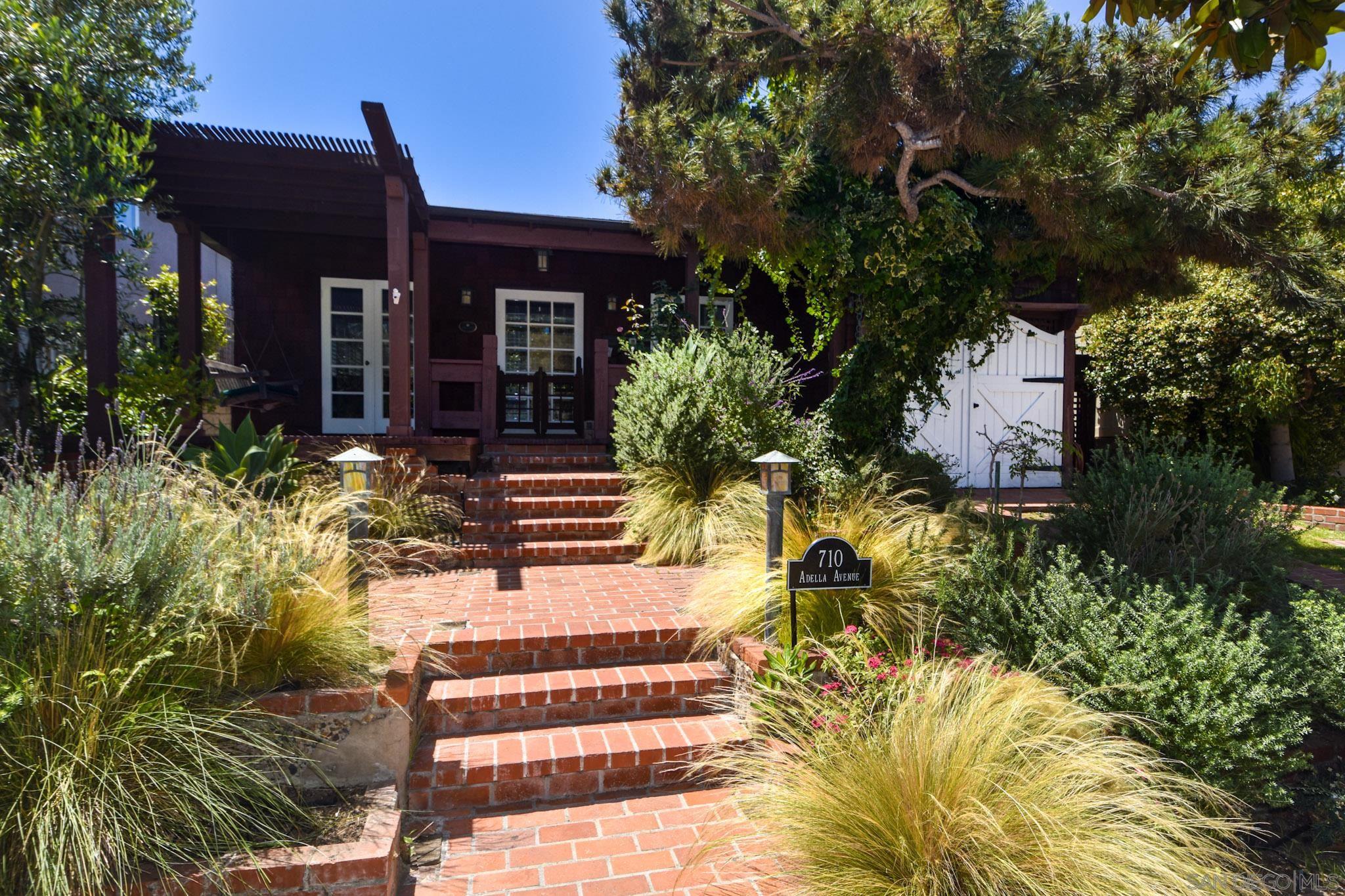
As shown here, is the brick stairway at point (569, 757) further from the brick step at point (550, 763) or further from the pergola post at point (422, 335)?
the pergola post at point (422, 335)

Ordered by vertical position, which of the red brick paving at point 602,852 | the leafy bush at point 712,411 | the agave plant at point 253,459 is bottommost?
the red brick paving at point 602,852

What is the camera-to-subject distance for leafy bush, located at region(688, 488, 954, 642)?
344 centimetres

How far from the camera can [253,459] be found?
4895mm

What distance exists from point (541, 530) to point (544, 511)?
32 cm

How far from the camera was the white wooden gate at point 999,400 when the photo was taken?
9.41 metres

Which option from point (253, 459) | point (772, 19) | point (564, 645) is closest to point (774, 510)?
point (564, 645)

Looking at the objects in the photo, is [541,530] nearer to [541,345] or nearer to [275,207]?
[541,345]

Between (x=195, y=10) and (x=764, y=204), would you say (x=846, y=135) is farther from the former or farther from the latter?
(x=195, y=10)

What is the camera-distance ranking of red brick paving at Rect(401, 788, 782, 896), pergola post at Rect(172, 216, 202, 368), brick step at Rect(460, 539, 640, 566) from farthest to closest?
pergola post at Rect(172, 216, 202, 368) < brick step at Rect(460, 539, 640, 566) < red brick paving at Rect(401, 788, 782, 896)

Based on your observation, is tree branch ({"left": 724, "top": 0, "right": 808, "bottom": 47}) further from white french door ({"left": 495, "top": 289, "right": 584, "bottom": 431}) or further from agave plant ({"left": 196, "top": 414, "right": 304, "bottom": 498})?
white french door ({"left": 495, "top": 289, "right": 584, "bottom": 431})

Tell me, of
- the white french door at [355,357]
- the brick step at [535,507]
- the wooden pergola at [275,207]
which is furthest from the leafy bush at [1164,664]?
the white french door at [355,357]

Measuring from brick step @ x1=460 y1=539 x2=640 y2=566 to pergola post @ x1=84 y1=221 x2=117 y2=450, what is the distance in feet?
9.96

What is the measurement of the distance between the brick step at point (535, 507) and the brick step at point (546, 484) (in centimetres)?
15

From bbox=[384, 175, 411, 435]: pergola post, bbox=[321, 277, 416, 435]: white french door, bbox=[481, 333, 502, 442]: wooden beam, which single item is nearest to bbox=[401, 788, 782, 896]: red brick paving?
bbox=[384, 175, 411, 435]: pergola post
